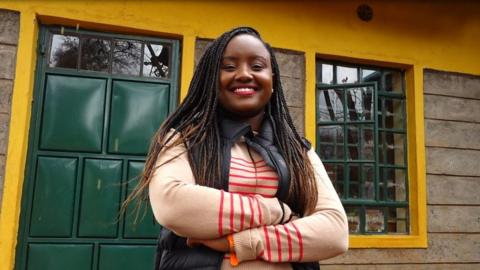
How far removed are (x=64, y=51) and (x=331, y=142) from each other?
2.74 meters

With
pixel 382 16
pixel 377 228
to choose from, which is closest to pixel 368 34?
pixel 382 16

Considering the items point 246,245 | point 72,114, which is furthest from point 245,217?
point 72,114

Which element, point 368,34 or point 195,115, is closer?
point 195,115

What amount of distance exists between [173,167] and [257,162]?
296 millimetres

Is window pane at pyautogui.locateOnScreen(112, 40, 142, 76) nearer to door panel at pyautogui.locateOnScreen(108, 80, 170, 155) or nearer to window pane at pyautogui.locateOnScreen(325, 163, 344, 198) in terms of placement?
door panel at pyautogui.locateOnScreen(108, 80, 170, 155)

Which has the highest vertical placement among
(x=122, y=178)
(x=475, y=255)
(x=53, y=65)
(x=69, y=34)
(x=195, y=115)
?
(x=69, y=34)

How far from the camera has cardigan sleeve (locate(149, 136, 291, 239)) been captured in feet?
4.16

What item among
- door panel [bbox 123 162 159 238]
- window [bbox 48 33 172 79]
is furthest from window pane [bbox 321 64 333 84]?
door panel [bbox 123 162 159 238]

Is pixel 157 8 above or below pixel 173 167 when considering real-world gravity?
above

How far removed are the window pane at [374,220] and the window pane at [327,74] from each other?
141 centimetres

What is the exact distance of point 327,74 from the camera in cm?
439

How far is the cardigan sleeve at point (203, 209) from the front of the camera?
1.27m

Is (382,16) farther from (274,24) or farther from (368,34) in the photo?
(274,24)

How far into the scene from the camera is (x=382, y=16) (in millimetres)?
4551
